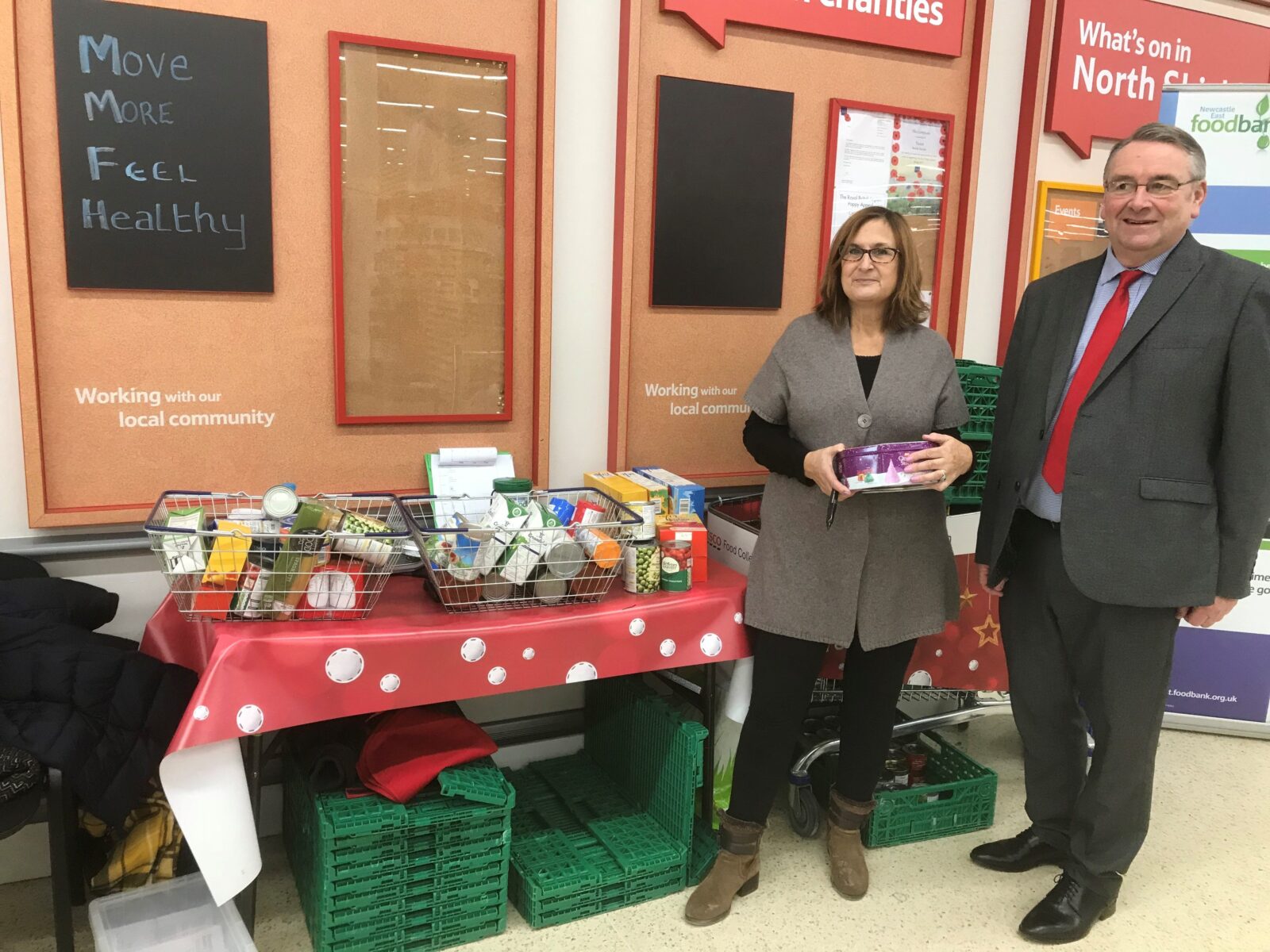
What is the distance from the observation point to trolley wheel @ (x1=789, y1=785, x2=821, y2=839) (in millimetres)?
2617

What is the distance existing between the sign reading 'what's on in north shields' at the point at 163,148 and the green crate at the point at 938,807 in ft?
6.99

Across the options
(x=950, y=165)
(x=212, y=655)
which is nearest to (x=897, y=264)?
(x=950, y=165)

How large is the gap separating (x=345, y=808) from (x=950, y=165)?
2.62 m

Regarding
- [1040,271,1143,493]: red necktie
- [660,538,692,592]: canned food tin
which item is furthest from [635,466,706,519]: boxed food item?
[1040,271,1143,493]: red necktie

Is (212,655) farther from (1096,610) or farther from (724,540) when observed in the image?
(1096,610)

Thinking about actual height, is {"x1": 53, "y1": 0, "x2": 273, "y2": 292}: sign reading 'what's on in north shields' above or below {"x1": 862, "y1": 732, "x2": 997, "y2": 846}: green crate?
above

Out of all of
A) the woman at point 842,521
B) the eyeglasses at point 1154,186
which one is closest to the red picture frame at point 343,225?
the woman at point 842,521

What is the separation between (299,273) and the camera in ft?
7.55

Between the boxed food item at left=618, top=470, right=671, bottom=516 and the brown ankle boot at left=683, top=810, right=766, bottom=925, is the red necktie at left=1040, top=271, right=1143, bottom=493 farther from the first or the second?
the brown ankle boot at left=683, top=810, right=766, bottom=925

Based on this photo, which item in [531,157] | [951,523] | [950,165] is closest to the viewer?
[531,157]

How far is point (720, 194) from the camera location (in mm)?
2734

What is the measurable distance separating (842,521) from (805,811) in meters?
0.95

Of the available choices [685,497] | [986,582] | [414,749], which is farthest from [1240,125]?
[414,749]

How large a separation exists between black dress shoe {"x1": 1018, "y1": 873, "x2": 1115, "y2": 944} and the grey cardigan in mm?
721
